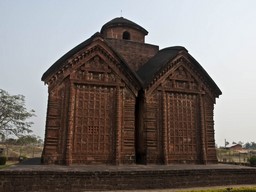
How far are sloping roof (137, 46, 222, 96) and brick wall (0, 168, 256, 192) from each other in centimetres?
566

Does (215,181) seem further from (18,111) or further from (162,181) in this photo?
(18,111)

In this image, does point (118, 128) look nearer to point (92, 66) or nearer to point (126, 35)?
point (92, 66)

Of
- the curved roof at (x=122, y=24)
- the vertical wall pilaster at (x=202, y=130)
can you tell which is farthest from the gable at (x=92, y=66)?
the curved roof at (x=122, y=24)

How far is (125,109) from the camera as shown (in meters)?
15.1

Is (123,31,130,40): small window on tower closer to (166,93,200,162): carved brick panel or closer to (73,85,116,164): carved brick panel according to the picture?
(166,93,200,162): carved brick panel

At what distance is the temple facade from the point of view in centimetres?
1399

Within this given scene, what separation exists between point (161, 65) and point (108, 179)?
8.02 meters

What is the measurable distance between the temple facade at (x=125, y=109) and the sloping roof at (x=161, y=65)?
61mm

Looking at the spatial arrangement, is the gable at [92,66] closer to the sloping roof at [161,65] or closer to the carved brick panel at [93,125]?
the carved brick panel at [93,125]

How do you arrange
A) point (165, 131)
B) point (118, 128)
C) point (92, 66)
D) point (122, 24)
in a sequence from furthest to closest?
1. point (122, 24)
2. point (165, 131)
3. point (92, 66)
4. point (118, 128)

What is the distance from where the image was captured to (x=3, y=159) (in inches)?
1073

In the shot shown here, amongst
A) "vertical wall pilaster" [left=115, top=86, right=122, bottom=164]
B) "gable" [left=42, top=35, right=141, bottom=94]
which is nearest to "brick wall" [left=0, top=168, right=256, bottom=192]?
"vertical wall pilaster" [left=115, top=86, right=122, bottom=164]

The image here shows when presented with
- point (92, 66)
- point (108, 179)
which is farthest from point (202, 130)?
point (92, 66)

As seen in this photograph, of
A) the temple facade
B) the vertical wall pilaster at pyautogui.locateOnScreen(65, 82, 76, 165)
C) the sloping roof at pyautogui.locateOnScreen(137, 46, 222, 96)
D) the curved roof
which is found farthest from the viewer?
the curved roof
